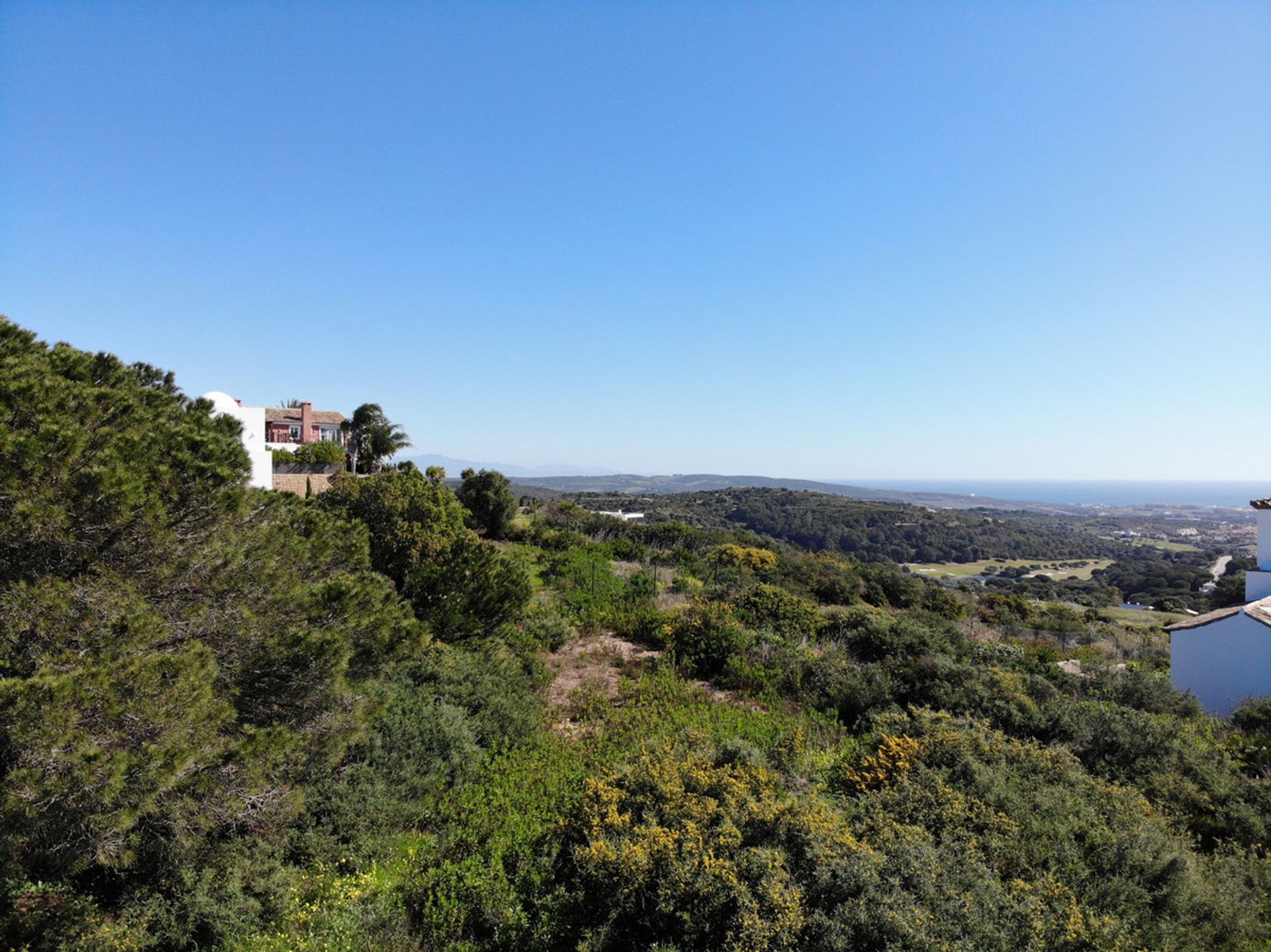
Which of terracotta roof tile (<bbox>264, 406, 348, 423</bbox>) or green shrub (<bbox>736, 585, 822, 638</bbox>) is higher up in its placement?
terracotta roof tile (<bbox>264, 406, 348, 423</bbox>)

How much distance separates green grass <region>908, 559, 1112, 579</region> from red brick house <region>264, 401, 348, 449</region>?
35040 mm

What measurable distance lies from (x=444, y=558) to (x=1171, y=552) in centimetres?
6500

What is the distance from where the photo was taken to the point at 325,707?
5.01m

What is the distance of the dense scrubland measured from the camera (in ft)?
11.5

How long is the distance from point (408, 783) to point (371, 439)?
19.8 m

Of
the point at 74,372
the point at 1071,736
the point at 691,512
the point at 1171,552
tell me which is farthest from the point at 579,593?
the point at 1171,552

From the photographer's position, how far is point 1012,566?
42.7 meters

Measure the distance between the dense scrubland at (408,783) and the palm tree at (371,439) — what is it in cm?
1723

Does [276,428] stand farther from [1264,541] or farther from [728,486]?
[728,486]

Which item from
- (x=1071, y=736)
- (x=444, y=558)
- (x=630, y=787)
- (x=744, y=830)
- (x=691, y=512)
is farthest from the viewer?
(x=691, y=512)

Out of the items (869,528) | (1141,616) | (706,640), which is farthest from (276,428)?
(869,528)

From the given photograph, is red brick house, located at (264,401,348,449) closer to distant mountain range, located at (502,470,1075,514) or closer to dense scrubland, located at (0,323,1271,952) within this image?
dense scrubland, located at (0,323,1271,952)

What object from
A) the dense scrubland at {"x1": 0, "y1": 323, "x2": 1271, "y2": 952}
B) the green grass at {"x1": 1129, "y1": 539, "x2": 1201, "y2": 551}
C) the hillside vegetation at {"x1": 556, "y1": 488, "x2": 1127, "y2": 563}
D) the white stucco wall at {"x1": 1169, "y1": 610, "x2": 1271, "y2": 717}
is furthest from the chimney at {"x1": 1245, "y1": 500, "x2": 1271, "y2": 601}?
the green grass at {"x1": 1129, "y1": 539, "x2": 1201, "y2": 551}

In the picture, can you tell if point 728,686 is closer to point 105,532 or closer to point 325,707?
point 325,707
